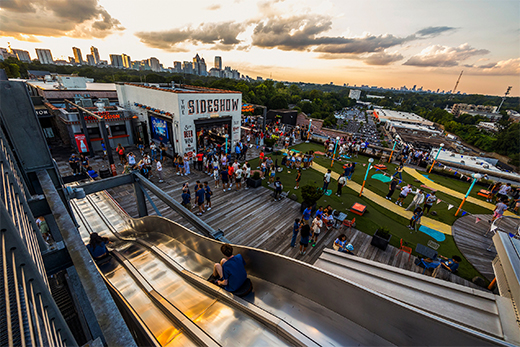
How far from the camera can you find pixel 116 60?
606 feet

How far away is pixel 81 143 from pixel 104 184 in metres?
13.8

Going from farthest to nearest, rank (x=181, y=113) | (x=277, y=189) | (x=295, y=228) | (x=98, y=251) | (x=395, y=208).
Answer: (x=181, y=113)
(x=395, y=208)
(x=277, y=189)
(x=295, y=228)
(x=98, y=251)

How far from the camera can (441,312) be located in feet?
15.1

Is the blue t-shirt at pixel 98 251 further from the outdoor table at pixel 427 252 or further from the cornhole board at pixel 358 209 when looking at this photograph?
the cornhole board at pixel 358 209

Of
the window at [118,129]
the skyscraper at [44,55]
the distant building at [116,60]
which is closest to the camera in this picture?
the window at [118,129]

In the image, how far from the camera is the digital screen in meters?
17.8

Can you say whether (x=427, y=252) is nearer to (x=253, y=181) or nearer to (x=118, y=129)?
(x=253, y=181)

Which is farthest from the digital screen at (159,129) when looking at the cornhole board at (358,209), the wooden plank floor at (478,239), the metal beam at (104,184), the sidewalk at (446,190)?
the sidewalk at (446,190)

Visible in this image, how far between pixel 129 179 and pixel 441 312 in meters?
10.2

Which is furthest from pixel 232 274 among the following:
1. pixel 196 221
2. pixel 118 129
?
pixel 118 129

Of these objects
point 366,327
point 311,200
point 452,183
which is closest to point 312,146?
point 452,183

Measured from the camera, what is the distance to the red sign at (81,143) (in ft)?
54.9

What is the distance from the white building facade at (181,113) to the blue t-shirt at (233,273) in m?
13.1

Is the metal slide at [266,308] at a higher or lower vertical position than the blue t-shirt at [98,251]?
higher
